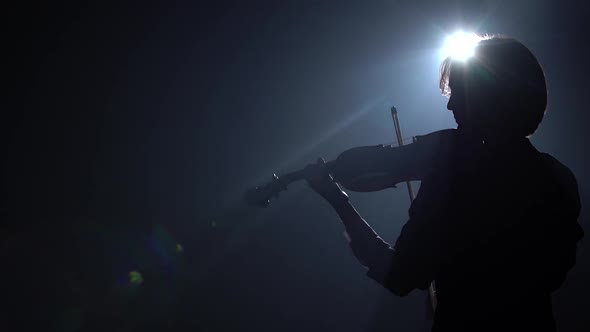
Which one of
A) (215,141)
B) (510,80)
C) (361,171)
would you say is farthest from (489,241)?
(215,141)

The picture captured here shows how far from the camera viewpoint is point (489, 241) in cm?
36

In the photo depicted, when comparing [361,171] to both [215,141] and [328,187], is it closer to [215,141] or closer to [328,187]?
[328,187]

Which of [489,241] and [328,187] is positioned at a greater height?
[328,187]

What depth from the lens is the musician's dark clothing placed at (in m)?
0.36

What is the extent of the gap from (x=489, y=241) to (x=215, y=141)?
1947 millimetres

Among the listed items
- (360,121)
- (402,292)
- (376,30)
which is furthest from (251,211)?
(402,292)

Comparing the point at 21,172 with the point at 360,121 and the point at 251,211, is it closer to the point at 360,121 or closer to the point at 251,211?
the point at 251,211

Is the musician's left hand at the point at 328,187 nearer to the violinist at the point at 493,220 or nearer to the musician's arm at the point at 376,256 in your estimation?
the musician's arm at the point at 376,256

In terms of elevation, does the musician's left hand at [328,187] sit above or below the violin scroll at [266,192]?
below

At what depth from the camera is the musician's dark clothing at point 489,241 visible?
0.36m

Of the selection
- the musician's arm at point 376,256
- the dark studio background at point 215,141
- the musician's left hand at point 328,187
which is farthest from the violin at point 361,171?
the dark studio background at point 215,141

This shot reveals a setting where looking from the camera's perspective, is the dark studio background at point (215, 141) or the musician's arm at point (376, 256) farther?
the dark studio background at point (215, 141)

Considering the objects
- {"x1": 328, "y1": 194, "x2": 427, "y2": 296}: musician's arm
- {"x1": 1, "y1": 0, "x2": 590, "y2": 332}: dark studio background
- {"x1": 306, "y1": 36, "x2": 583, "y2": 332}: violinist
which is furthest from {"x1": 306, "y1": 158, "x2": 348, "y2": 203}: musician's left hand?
{"x1": 1, "y1": 0, "x2": 590, "y2": 332}: dark studio background

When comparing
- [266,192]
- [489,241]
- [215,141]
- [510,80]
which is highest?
[215,141]
